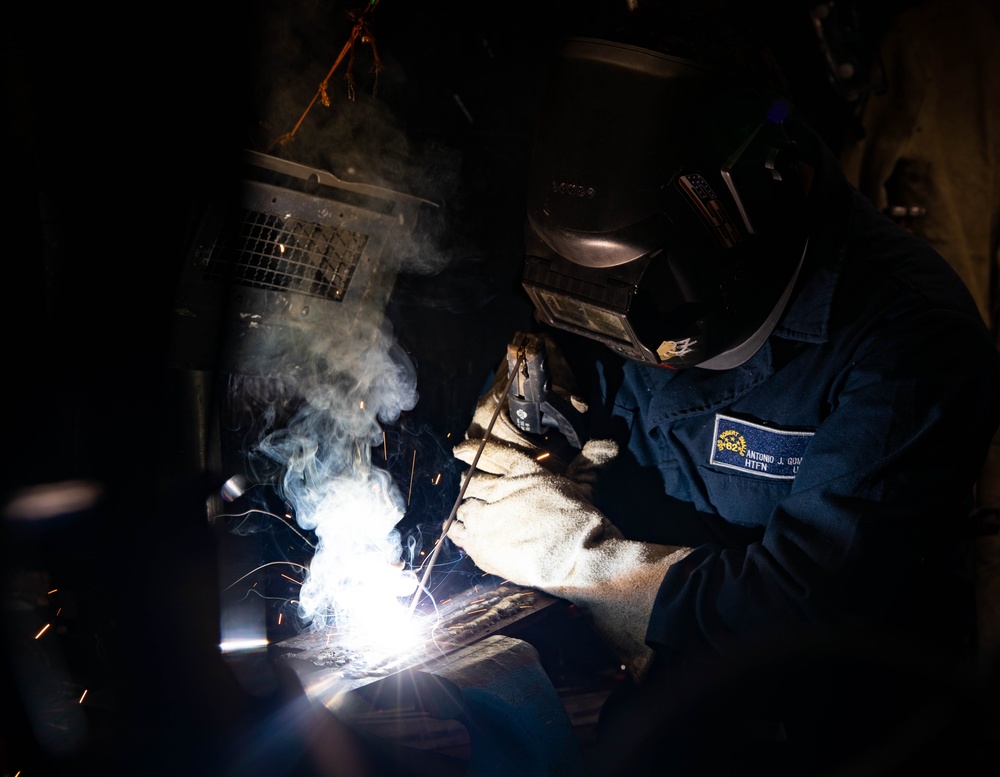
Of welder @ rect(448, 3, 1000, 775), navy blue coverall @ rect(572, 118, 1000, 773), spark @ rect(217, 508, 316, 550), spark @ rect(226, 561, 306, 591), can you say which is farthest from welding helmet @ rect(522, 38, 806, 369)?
spark @ rect(226, 561, 306, 591)

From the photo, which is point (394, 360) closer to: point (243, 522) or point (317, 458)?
point (317, 458)

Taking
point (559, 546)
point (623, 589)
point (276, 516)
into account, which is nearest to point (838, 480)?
point (623, 589)

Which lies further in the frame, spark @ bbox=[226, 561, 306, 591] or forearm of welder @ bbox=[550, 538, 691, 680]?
spark @ bbox=[226, 561, 306, 591]

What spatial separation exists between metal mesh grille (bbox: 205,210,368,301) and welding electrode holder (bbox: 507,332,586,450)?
54cm

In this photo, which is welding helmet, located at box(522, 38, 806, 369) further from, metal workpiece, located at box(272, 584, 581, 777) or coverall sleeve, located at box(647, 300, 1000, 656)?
metal workpiece, located at box(272, 584, 581, 777)

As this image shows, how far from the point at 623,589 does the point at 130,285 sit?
148 cm

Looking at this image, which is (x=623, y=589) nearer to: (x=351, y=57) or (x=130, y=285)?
(x=130, y=285)

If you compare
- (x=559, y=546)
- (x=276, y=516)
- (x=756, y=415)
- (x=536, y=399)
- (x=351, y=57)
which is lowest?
(x=276, y=516)

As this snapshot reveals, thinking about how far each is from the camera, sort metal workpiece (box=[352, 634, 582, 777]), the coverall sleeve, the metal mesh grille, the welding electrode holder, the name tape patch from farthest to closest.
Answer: the welding electrode holder
the name tape patch
the metal mesh grille
the coverall sleeve
metal workpiece (box=[352, 634, 582, 777])

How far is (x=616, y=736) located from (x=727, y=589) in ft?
2.07

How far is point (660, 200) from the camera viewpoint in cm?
169

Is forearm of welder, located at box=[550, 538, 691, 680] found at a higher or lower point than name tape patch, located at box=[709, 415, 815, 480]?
lower

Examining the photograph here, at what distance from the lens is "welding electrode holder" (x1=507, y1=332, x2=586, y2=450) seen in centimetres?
216

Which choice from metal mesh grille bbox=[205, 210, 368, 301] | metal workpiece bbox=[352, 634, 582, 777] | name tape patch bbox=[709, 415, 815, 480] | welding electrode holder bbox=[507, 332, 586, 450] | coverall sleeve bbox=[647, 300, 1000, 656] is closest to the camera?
metal workpiece bbox=[352, 634, 582, 777]
